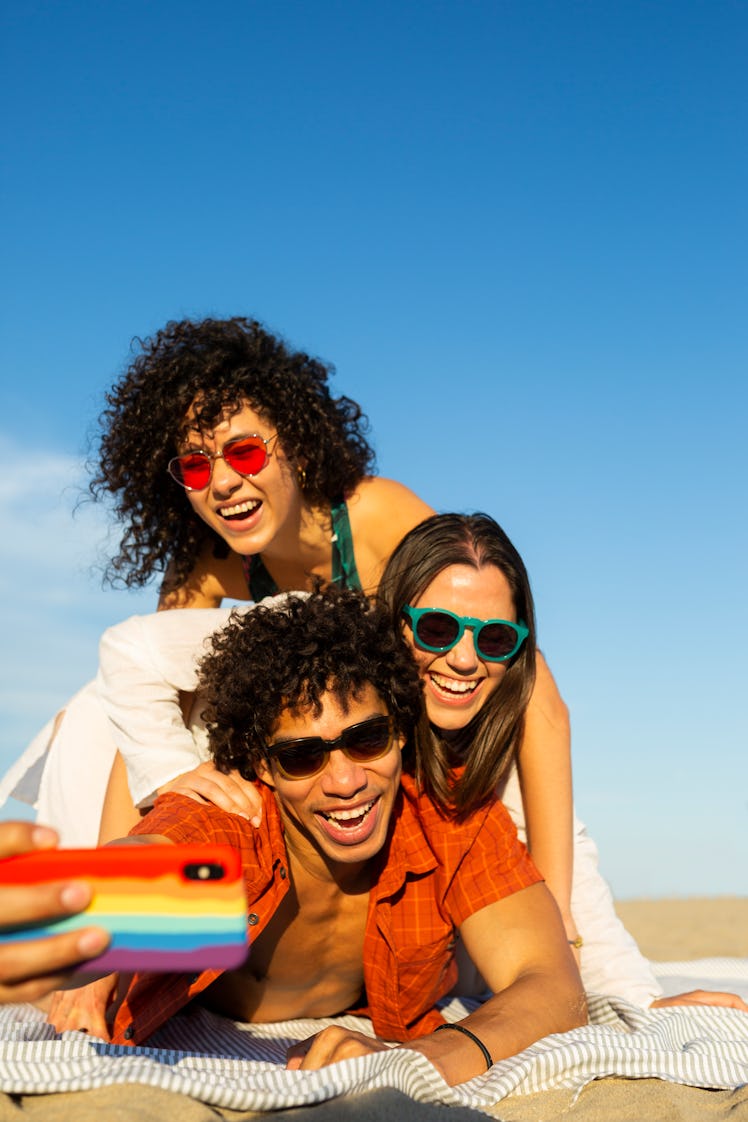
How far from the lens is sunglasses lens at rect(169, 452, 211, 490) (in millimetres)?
5469

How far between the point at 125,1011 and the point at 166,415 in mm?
2910

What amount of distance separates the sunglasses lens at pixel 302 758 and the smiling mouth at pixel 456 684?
3.16 feet

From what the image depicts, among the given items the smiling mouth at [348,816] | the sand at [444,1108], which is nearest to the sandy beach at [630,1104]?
the sand at [444,1108]

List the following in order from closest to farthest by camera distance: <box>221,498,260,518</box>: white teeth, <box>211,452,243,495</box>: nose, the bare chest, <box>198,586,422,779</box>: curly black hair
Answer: <box>198,586,422,779</box>: curly black hair, the bare chest, <box>211,452,243,495</box>: nose, <box>221,498,260,518</box>: white teeth

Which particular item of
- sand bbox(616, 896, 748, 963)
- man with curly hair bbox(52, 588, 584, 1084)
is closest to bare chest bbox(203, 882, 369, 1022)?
man with curly hair bbox(52, 588, 584, 1084)

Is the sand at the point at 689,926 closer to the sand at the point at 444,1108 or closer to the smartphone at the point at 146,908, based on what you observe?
the sand at the point at 444,1108

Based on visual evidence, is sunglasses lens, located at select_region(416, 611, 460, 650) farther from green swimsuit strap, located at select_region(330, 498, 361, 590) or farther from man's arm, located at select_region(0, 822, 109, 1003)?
A: man's arm, located at select_region(0, 822, 109, 1003)

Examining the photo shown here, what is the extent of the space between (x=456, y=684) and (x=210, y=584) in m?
1.87

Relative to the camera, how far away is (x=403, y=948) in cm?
433

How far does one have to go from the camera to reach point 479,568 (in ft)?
16.1

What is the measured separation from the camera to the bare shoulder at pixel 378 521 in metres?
5.75

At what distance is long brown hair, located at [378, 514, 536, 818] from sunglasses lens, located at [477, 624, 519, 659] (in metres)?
0.14

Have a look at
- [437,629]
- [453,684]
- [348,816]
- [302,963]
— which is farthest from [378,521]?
[302,963]

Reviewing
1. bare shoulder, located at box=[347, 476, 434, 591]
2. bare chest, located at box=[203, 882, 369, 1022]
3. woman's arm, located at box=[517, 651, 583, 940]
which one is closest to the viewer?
bare chest, located at box=[203, 882, 369, 1022]
